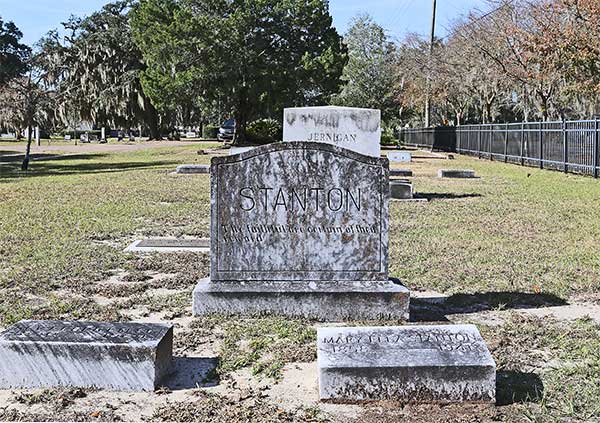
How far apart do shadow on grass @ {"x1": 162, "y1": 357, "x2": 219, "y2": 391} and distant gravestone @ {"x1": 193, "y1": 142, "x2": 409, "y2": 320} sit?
1.05 m

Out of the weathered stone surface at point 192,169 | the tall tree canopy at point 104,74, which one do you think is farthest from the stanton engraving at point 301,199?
the tall tree canopy at point 104,74

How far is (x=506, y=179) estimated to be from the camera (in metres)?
21.1

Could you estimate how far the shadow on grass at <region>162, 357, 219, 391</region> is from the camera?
4515mm

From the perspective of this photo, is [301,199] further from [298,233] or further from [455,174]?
[455,174]

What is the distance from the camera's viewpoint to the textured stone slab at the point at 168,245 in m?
9.04

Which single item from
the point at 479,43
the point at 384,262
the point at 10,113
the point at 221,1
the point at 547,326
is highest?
the point at 221,1

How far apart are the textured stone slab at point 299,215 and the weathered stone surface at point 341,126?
8722 mm

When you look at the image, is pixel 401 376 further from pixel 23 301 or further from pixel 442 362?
pixel 23 301

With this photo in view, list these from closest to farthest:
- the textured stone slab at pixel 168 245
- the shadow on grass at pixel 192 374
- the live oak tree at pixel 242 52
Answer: the shadow on grass at pixel 192 374
the textured stone slab at pixel 168 245
the live oak tree at pixel 242 52

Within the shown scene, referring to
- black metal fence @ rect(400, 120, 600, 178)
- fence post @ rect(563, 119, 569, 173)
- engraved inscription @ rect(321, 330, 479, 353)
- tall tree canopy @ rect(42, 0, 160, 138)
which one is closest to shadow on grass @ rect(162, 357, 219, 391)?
engraved inscription @ rect(321, 330, 479, 353)

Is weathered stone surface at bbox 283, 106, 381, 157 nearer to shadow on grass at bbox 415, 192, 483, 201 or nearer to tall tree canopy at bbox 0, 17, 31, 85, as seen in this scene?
shadow on grass at bbox 415, 192, 483, 201

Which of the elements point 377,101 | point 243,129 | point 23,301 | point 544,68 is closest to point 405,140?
Result: point 377,101

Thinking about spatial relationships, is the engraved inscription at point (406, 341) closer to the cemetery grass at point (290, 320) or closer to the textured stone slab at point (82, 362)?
the cemetery grass at point (290, 320)

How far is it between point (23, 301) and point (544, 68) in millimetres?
26237
